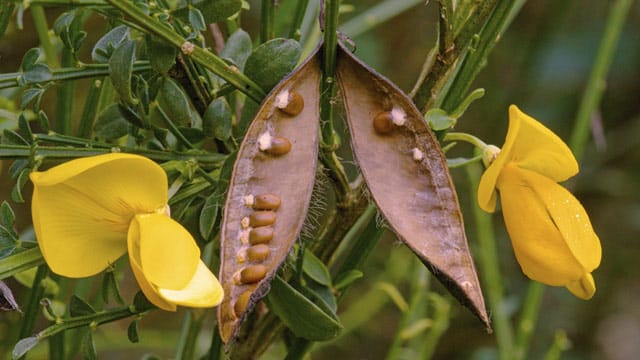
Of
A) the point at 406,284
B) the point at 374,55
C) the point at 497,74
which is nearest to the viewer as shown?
the point at 374,55

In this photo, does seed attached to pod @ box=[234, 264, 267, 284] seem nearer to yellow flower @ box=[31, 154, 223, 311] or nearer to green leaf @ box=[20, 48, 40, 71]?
yellow flower @ box=[31, 154, 223, 311]

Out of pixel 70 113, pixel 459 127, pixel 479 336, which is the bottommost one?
pixel 479 336

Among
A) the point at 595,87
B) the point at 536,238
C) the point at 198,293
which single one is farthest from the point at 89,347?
the point at 595,87

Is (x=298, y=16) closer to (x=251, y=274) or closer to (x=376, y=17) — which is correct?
(x=251, y=274)

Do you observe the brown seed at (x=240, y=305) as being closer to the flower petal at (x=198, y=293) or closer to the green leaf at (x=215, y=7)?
the flower petal at (x=198, y=293)

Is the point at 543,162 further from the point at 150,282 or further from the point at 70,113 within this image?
the point at 70,113

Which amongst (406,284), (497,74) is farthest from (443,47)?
(497,74)
